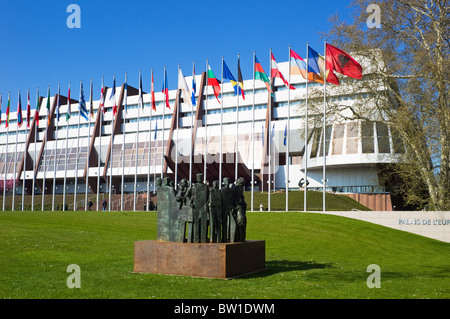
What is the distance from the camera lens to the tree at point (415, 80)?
88.7 ft

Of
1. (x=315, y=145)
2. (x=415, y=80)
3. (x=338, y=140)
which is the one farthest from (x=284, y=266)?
(x=315, y=145)

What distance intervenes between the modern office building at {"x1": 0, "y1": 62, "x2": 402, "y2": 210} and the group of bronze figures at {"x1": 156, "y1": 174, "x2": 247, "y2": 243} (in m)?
30.5

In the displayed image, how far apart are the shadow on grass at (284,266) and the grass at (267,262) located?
0.10 feet

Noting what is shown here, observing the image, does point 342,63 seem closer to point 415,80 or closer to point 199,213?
point 415,80

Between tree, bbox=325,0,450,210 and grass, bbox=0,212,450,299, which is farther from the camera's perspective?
tree, bbox=325,0,450,210

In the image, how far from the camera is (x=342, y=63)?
29.2m

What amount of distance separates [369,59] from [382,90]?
2257 mm

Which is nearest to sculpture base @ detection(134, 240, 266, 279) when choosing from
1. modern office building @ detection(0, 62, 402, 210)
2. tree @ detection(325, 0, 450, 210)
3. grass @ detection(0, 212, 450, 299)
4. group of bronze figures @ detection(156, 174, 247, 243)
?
grass @ detection(0, 212, 450, 299)

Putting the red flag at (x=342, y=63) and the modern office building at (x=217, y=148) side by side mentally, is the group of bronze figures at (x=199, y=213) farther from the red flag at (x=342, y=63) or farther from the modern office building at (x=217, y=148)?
the modern office building at (x=217, y=148)

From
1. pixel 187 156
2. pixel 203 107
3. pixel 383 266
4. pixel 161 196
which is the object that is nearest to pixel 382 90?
pixel 383 266

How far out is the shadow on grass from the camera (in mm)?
13484

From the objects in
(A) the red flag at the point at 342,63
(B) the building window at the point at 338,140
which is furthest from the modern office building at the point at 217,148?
(A) the red flag at the point at 342,63

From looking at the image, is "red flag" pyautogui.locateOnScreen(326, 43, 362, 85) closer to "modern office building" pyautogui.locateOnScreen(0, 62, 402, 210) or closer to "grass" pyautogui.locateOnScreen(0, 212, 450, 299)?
"grass" pyautogui.locateOnScreen(0, 212, 450, 299)
